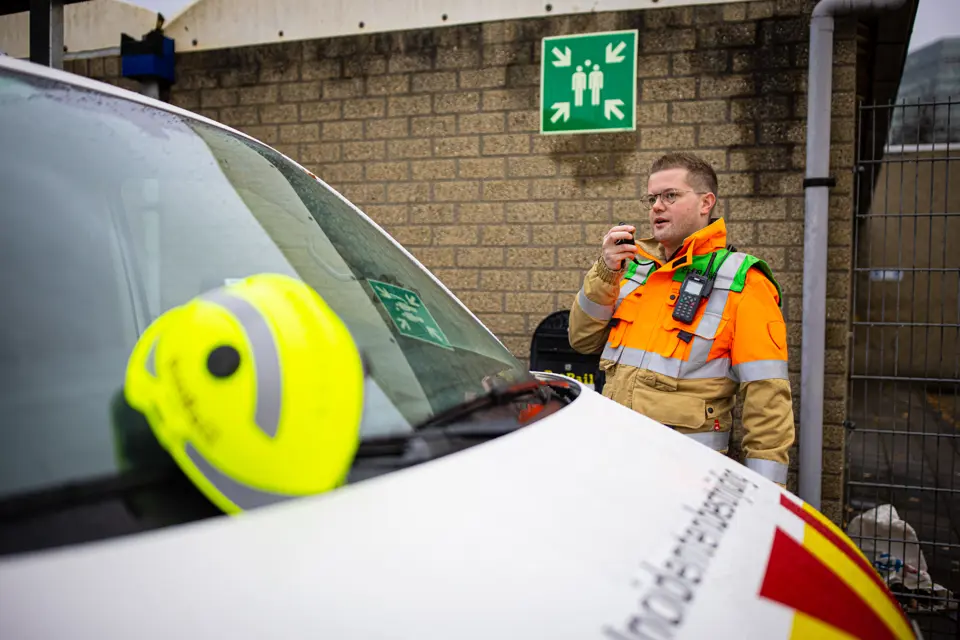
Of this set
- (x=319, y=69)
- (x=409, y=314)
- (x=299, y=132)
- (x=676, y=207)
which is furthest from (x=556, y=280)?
(x=409, y=314)

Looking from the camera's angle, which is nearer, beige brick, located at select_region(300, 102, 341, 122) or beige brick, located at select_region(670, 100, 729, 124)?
beige brick, located at select_region(670, 100, 729, 124)

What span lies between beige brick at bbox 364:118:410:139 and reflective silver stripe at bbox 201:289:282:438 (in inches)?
169

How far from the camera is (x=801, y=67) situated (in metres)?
4.25

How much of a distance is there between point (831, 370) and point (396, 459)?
3907 millimetres

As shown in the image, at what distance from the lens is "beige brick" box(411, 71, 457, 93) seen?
4867 millimetres

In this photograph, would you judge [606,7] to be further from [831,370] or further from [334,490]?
[334,490]

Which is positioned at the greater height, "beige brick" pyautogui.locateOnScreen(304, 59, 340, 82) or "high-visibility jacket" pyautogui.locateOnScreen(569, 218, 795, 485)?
"beige brick" pyautogui.locateOnScreen(304, 59, 340, 82)

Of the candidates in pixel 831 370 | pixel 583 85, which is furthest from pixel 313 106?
pixel 831 370

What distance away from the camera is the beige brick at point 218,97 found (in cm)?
536

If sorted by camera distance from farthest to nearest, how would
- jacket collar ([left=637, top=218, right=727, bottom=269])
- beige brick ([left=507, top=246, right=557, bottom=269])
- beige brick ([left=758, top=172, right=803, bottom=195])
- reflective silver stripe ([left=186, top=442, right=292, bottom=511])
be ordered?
beige brick ([left=507, top=246, right=557, bottom=269]), beige brick ([left=758, top=172, right=803, bottom=195]), jacket collar ([left=637, top=218, right=727, bottom=269]), reflective silver stripe ([left=186, top=442, right=292, bottom=511])

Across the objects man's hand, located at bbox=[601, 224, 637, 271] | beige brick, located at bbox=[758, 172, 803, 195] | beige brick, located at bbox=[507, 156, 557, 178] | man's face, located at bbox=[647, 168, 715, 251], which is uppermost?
beige brick, located at bbox=[507, 156, 557, 178]

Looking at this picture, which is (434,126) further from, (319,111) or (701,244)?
(701,244)

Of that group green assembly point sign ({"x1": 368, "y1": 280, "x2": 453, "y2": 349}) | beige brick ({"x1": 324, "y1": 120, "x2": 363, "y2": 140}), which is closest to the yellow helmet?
green assembly point sign ({"x1": 368, "y1": 280, "x2": 453, "y2": 349})

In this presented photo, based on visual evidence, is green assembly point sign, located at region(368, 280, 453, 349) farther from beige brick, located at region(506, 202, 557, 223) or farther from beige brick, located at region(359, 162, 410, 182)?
beige brick, located at region(359, 162, 410, 182)
